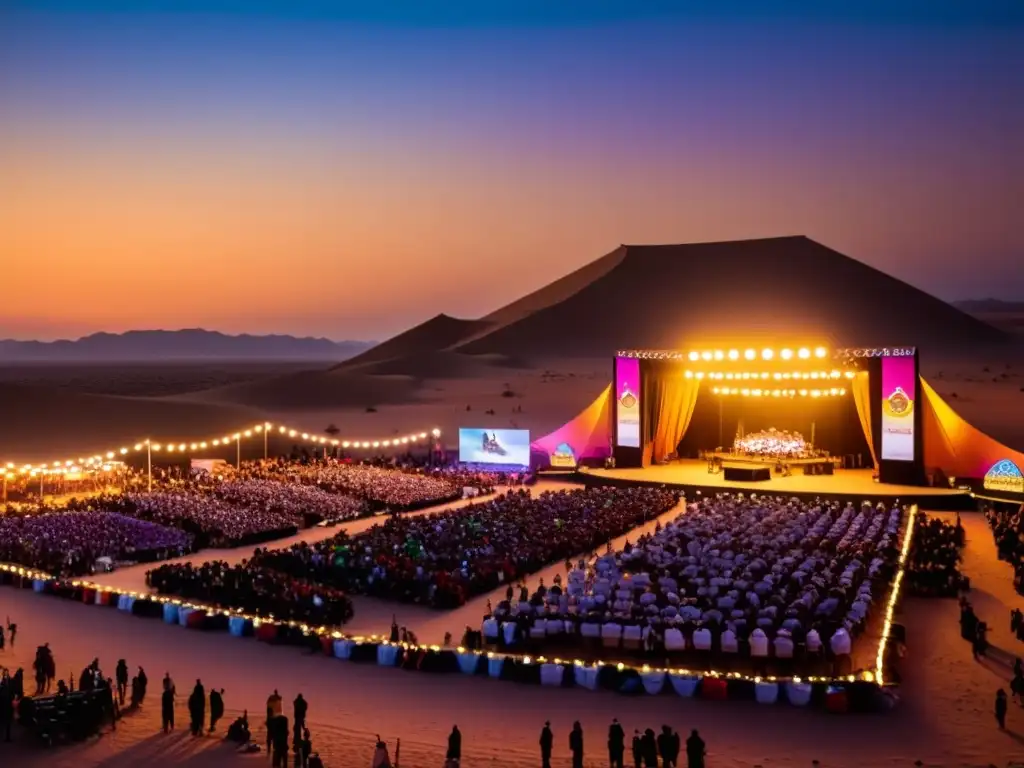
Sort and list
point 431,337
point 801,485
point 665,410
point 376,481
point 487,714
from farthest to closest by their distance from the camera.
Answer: point 431,337 < point 665,410 < point 376,481 < point 801,485 < point 487,714

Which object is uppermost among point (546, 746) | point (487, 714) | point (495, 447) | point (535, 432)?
point (535, 432)

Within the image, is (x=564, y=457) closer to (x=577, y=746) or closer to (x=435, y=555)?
(x=435, y=555)

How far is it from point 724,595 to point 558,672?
375cm

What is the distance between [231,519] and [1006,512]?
21.1 m

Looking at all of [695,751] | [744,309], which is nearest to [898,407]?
[695,751]

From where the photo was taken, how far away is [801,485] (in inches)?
1216

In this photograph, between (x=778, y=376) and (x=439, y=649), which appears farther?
(x=778, y=376)

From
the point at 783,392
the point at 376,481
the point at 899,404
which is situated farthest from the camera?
the point at 783,392

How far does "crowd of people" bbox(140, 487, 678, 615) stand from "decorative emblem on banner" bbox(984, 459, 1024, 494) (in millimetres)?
10559

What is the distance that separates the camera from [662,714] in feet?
40.8

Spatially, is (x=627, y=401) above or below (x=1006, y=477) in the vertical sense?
above

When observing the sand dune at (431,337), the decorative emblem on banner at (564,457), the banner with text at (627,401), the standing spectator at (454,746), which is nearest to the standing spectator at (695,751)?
the standing spectator at (454,746)

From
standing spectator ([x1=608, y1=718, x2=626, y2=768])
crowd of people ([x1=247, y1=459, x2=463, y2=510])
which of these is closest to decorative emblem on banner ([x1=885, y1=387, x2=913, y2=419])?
crowd of people ([x1=247, y1=459, x2=463, y2=510])

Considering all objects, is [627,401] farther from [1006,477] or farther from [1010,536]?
[1010,536]
